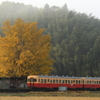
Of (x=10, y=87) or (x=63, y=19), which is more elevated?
(x=63, y=19)

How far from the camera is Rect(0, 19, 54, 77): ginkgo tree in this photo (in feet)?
151

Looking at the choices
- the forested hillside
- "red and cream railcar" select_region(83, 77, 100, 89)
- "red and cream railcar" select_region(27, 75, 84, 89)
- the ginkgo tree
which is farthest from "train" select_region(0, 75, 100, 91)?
the forested hillside

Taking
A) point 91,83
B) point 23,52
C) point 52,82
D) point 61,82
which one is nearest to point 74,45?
point 91,83

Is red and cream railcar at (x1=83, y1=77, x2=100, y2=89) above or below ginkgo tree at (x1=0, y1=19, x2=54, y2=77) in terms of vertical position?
below

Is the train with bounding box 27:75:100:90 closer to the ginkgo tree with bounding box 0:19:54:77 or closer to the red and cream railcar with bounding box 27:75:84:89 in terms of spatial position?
the red and cream railcar with bounding box 27:75:84:89

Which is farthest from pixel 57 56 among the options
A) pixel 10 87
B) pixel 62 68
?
pixel 10 87

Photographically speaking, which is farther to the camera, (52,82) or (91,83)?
(91,83)

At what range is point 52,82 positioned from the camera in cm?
4747

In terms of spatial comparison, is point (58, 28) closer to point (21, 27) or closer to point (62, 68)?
point (62, 68)

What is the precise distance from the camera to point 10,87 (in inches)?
1815

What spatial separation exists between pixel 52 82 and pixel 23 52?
26.6 feet

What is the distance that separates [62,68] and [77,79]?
215ft

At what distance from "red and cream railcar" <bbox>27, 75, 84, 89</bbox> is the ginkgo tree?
2085mm

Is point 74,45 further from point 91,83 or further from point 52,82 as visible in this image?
point 52,82
